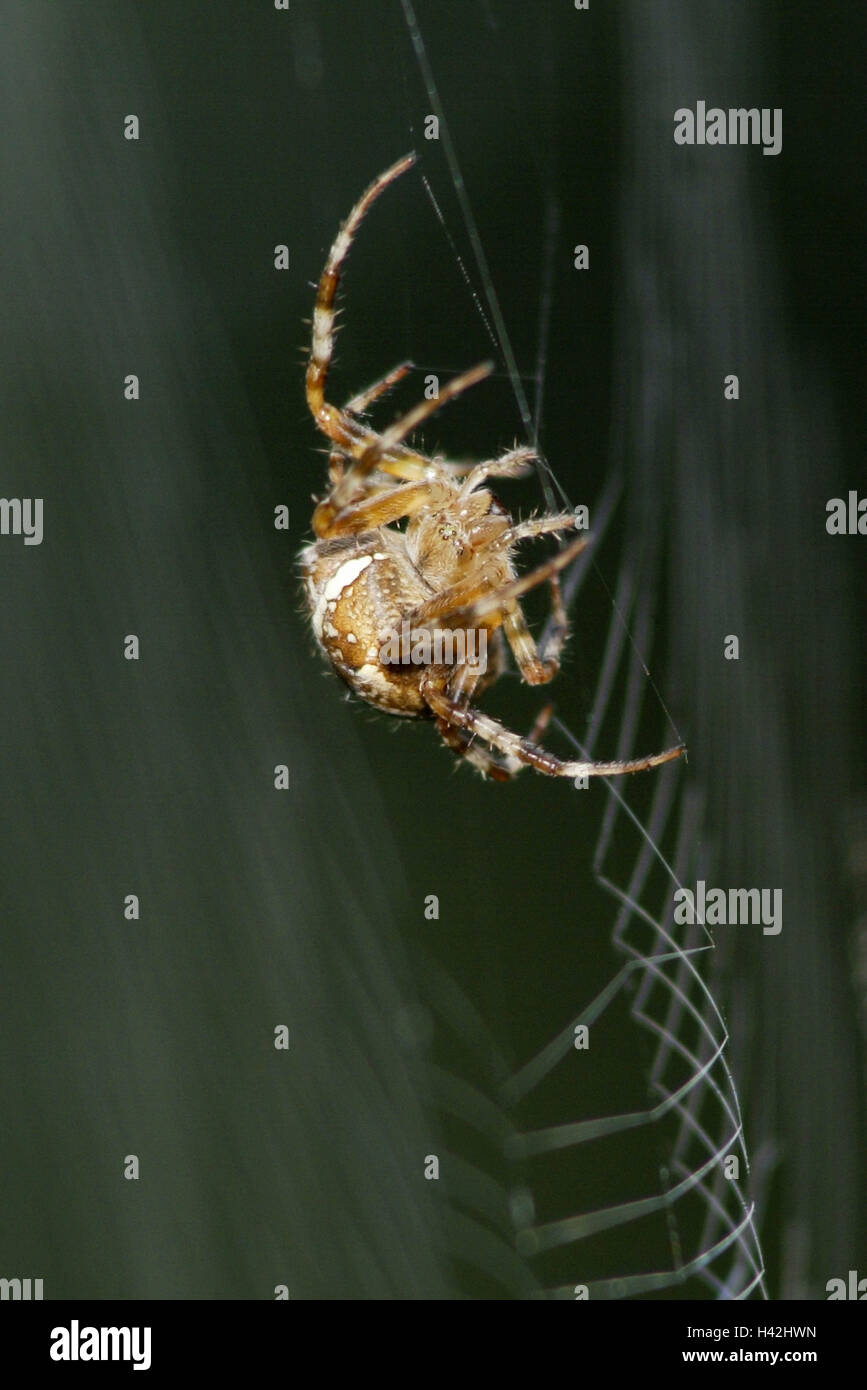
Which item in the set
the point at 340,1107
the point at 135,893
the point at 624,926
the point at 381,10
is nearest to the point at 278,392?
the point at 381,10

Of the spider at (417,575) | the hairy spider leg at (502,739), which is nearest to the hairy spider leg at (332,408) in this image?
the spider at (417,575)

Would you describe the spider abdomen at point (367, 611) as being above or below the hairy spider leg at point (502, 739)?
above

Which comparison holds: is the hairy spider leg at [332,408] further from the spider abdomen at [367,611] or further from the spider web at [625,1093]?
the spider web at [625,1093]

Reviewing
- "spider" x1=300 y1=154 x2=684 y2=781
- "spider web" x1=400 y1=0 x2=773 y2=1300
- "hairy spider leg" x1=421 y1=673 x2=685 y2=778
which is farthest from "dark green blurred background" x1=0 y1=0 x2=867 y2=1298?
"hairy spider leg" x1=421 y1=673 x2=685 y2=778

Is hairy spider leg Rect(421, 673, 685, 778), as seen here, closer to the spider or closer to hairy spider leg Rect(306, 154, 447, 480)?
the spider

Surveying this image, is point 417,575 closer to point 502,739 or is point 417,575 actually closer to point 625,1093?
point 502,739

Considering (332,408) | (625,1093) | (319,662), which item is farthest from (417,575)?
(625,1093)
